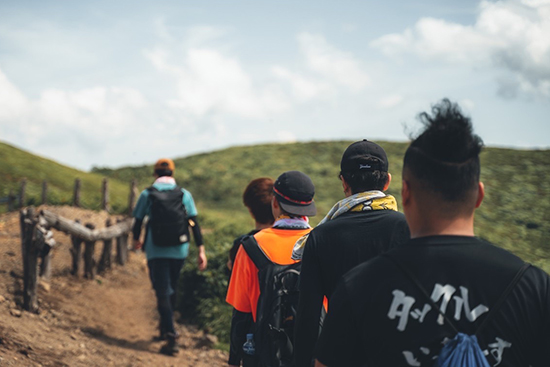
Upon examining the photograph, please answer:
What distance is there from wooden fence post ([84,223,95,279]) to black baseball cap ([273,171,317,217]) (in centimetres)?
765

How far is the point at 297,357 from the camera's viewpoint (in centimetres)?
278

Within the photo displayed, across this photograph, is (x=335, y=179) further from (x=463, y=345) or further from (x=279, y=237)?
(x=463, y=345)

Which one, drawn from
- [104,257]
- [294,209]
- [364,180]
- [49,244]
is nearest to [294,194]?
[294,209]

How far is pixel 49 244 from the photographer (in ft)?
26.3

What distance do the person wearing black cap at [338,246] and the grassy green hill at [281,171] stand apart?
316 inches

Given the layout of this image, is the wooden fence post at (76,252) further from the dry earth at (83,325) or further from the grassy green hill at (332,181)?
the grassy green hill at (332,181)

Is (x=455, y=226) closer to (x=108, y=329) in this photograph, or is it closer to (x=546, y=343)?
(x=546, y=343)

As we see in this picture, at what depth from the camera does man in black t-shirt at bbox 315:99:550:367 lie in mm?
1743

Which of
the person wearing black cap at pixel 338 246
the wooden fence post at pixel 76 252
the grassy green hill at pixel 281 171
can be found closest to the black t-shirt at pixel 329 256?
the person wearing black cap at pixel 338 246

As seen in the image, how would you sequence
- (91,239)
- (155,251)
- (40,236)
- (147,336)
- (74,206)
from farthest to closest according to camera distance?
(74,206), (91,239), (147,336), (40,236), (155,251)

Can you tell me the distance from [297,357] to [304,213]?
1054 millimetres

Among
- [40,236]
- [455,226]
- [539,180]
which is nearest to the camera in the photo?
[455,226]

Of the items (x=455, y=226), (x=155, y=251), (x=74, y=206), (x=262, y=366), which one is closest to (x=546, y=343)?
(x=455, y=226)

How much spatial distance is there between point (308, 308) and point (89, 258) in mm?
8599
